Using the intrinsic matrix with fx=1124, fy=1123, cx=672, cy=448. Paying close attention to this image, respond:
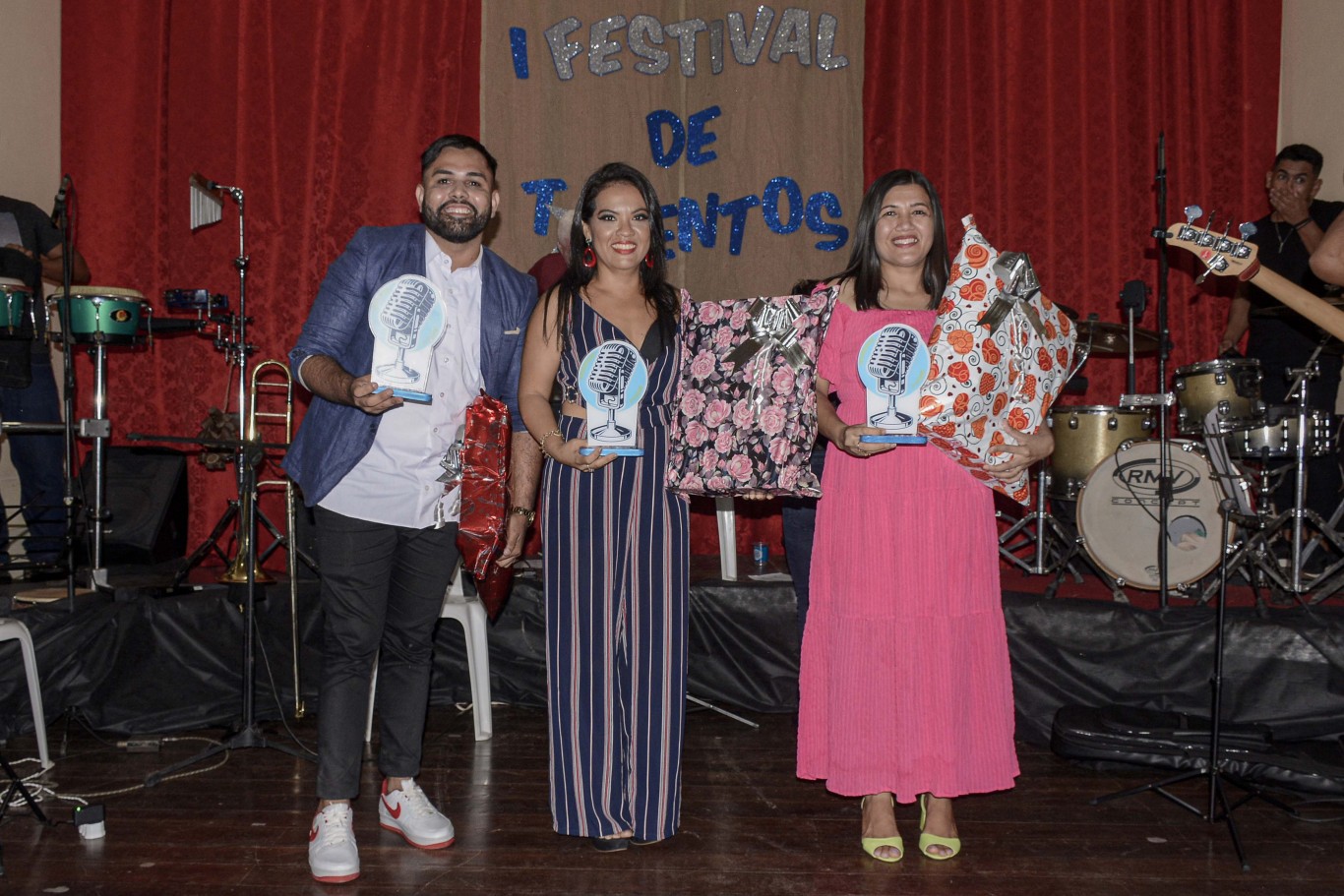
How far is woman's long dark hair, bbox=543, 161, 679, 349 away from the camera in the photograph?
2838 mm

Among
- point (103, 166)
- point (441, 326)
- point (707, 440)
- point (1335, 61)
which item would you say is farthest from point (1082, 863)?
point (103, 166)

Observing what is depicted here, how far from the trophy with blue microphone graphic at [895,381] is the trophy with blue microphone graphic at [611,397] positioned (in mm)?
544

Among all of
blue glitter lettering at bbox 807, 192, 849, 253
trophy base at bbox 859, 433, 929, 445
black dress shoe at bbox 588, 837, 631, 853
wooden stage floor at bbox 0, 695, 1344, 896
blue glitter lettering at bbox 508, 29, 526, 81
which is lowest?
wooden stage floor at bbox 0, 695, 1344, 896

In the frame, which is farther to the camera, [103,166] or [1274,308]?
[103,166]

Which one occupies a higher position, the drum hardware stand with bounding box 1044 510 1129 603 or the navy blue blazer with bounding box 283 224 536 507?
the navy blue blazer with bounding box 283 224 536 507

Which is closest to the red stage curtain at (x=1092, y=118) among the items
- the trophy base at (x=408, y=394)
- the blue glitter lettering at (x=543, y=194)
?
the blue glitter lettering at (x=543, y=194)

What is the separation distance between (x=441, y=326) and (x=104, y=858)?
66.7 inches

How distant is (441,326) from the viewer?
103 inches

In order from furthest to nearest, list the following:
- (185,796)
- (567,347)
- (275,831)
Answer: (185,796) < (275,831) < (567,347)

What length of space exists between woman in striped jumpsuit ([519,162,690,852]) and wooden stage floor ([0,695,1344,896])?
270 millimetres

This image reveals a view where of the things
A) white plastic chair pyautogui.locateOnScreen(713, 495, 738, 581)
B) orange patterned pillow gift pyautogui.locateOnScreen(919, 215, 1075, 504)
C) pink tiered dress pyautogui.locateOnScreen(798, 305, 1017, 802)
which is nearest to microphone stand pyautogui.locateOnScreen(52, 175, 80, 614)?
white plastic chair pyautogui.locateOnScreen(713, 495, 738, 581)

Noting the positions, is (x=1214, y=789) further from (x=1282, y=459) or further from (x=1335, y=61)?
(x=1335, y=61)

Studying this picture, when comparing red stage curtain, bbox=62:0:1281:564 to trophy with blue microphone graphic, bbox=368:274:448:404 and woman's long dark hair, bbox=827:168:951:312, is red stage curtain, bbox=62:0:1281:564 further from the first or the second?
trophy with blue microphone graphic, bbox=368:274:448:404

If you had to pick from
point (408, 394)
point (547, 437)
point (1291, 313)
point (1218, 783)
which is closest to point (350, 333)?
point (408, 394)
